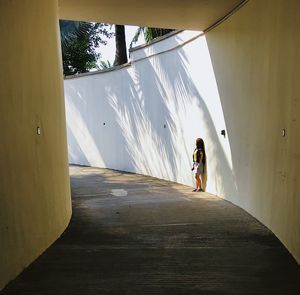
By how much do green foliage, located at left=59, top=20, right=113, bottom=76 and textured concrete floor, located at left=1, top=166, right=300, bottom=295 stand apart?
16.1 metres

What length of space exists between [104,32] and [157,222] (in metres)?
19.6

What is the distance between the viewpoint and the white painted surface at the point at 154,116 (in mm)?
10510

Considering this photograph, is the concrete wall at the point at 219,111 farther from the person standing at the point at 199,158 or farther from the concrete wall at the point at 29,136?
the concrete wall at the point at 29,136

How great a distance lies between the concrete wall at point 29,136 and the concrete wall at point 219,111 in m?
3.19

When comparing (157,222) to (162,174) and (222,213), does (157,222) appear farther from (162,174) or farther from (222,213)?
(162,174)

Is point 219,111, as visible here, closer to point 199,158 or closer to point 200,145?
point 200,145

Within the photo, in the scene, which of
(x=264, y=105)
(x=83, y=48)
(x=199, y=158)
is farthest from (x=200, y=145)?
(x=83, y=48)

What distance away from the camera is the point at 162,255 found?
570 cm

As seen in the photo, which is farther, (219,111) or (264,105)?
(219,111)

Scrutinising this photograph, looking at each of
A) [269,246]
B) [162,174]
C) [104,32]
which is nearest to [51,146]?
[269,246]

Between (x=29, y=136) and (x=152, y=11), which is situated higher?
(x=152, y=11)

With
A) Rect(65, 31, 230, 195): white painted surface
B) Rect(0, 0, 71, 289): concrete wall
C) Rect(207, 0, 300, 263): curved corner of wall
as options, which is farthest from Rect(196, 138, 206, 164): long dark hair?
Rect(0, 0, 71, 289): concrete wall

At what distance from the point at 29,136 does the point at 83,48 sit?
20040 mm

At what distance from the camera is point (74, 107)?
63.0 ft
